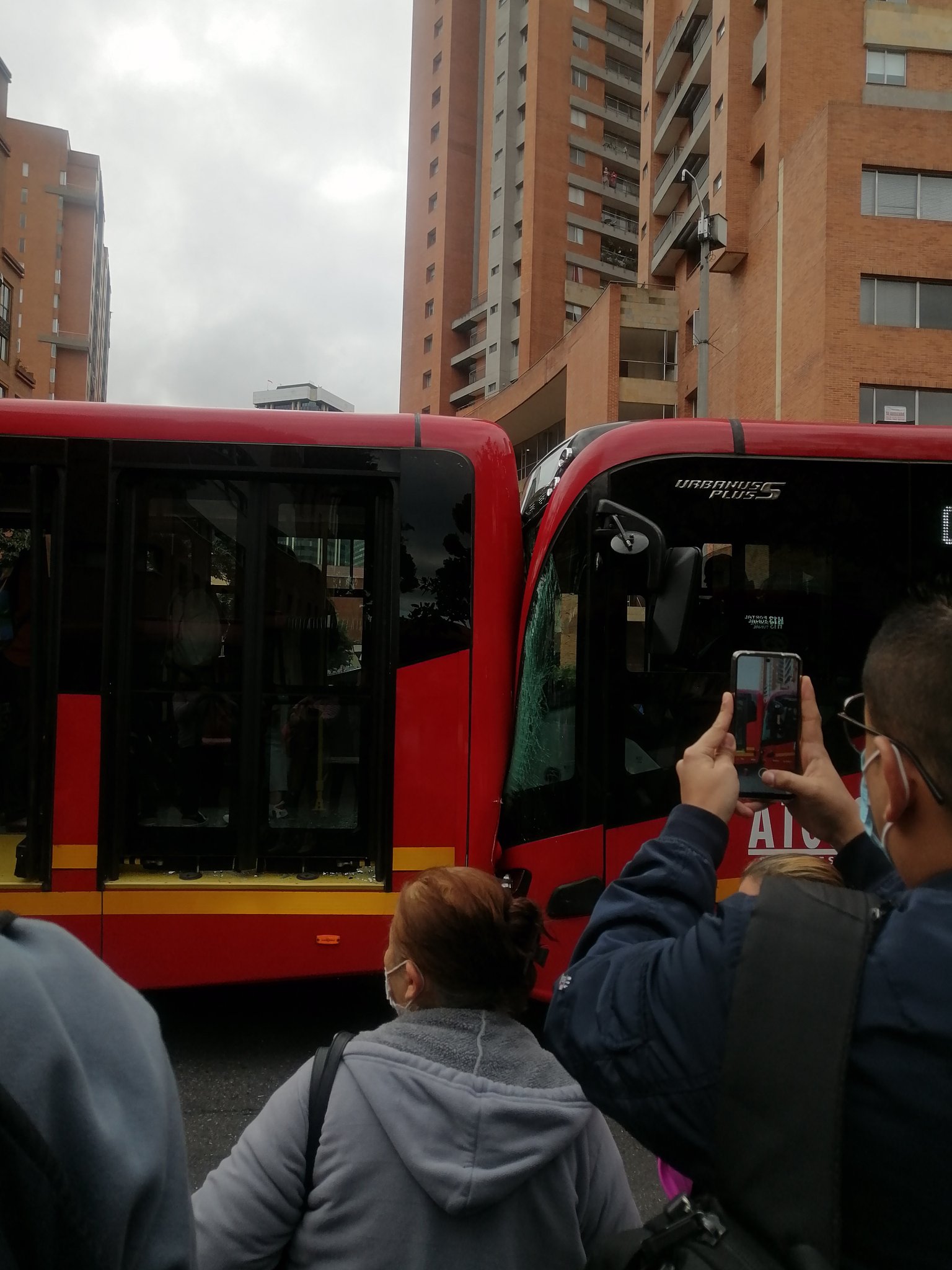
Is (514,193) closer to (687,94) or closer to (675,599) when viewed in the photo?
(687,94)

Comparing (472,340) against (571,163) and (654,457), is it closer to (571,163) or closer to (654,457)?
(571,163)

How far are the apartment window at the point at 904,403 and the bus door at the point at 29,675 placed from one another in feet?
99.2

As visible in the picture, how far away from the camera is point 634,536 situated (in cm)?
464

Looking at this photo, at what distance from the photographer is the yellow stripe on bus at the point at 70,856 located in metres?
4.80

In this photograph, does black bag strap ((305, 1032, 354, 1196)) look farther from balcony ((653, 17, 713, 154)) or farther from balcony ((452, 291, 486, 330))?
balcony ((452, 291, 486, 330))

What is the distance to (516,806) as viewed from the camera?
4980mm

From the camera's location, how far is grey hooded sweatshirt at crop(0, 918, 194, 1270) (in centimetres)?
75

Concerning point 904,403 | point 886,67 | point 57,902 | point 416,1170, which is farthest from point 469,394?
point 416,1170

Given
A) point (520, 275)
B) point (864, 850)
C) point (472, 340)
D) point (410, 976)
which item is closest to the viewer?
point (864, 850)

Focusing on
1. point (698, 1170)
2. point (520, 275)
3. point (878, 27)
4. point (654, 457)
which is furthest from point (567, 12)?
point (698, 1170)

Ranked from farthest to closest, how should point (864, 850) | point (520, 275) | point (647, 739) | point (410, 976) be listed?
point (520, 275) → point (647, 739) → point (410, 976) → point (864, 850)

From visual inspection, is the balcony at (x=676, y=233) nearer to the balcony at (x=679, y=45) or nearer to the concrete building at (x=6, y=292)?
the balcony at (x=679, y=45)

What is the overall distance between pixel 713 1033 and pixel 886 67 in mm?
43005

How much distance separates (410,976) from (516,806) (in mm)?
3211
